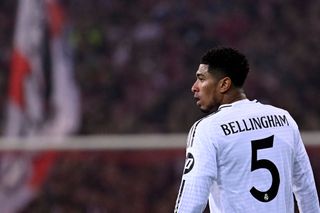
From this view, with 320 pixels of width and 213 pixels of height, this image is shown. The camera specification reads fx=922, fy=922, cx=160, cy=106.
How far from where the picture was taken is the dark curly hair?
10.3 feet

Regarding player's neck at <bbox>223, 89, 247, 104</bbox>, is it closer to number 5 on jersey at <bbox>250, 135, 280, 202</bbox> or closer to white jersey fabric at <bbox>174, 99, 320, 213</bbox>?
white jersey fabric at <bbox>174, 99, 320, 213</bbox>

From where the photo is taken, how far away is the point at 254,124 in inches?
125

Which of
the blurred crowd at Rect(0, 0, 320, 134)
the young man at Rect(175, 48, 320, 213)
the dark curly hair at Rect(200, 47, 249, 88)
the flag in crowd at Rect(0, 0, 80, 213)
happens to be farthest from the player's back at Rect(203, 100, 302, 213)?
the flag in crowd at Rect(0, 0, 80, 213)

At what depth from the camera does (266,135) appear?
316cm

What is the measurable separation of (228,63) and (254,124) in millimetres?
229

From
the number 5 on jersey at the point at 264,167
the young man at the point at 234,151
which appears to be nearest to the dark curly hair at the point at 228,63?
the young man at the point at 234,151

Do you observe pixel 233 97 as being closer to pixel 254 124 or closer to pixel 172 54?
pixel 254 124

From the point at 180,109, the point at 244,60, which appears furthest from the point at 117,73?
the point at 244,60

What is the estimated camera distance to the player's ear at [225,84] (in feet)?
10.4

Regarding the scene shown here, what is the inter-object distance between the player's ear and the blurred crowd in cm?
487

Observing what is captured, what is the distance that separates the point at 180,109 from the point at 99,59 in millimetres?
977

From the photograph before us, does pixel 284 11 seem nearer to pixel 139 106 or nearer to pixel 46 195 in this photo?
pixel 139 106

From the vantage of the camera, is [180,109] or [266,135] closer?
[266,135]

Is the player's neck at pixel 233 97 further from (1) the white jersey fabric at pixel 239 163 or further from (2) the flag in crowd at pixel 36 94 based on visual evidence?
(2) the flag in crowd at pixel 36 94
